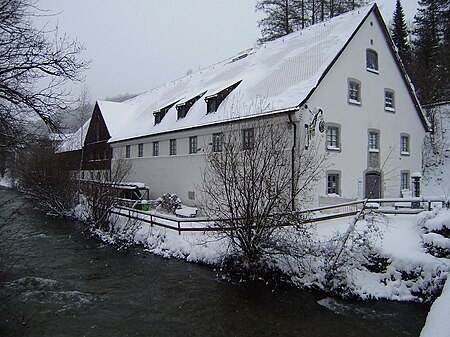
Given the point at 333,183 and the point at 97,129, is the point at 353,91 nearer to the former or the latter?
the point at 333,183

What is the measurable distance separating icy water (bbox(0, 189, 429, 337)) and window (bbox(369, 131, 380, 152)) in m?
10.9

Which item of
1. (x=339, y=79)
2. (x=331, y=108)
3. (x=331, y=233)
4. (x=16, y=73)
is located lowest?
(x=331, y=233)

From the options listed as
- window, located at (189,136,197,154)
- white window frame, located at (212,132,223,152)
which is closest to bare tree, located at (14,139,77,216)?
window, located at (189,136,197,154)

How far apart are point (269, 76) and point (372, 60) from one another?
565cm

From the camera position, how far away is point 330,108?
16188 millimetres

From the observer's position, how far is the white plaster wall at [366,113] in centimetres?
1638

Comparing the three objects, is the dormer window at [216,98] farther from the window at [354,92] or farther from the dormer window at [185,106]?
the window at [354,92]

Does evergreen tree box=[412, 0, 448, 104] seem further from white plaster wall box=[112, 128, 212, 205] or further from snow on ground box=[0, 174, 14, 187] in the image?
snow on ground box=[0, 174, 14, 187]

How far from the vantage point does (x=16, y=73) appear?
661 centimetres

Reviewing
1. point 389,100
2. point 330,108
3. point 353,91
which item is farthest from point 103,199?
point 389,100

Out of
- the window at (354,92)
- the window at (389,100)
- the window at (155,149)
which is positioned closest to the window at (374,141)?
the window at (389,100)

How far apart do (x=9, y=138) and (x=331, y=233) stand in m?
9.50

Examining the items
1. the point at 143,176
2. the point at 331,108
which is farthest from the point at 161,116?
the point at 331,108

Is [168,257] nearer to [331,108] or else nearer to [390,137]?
[331,108]
